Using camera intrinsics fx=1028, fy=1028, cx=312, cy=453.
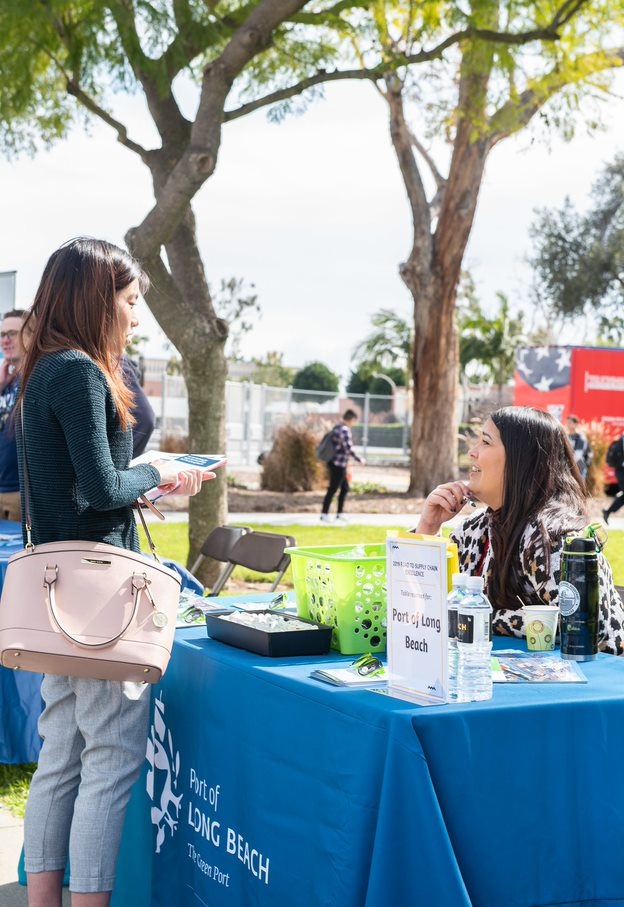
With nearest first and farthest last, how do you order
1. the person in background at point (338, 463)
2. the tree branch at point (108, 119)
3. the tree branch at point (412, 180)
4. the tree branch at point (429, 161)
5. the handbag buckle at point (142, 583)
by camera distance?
the handbag buckle at point (142, 583)
the tree branch at point (108, 119)
the person in background at point (338, 463)
the tree branch at point (412, 180)
the tree branch at point (429, 161)

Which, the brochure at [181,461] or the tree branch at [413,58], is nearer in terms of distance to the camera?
the brochure at [181,461]

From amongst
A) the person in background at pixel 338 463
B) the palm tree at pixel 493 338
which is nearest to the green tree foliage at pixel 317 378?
the palm tree at pixel 493 338

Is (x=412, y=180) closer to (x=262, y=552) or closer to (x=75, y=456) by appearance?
(x=262, y=552)

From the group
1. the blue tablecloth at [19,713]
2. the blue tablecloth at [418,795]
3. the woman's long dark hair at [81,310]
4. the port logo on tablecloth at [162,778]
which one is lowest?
the blue tablecloth at [19,713]

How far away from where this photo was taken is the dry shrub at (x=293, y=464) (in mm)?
20328

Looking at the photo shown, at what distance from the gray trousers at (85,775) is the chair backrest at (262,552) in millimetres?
2173

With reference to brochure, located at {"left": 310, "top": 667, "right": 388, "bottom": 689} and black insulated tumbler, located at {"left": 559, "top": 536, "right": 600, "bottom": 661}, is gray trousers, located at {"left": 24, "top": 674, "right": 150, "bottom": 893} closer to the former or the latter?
brochure, located at {"left": 310, "top": 667, "right": 388, "bottom": 689}

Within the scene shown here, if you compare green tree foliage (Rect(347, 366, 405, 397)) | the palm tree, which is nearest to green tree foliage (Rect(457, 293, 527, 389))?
the palm tree

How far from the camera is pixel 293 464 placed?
803 inches

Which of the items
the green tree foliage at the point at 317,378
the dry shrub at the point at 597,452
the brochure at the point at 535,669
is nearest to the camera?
A: the brochure at the point at 535,669

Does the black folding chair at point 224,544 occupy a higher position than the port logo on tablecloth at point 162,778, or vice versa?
the black folding chair at point 224,544

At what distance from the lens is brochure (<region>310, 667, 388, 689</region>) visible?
2.24 metres

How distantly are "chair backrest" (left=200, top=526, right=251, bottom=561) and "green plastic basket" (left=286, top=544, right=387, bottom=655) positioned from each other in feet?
8.44

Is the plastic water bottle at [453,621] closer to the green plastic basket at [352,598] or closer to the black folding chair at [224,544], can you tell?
the green plastic basket at [352,598]
